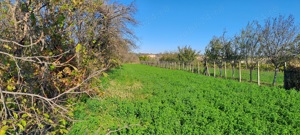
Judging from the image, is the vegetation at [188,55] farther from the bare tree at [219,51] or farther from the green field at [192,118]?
the green field at [192,118]

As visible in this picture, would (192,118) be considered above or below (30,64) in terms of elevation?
below

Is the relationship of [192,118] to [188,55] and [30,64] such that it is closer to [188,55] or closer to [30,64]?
[30,64]

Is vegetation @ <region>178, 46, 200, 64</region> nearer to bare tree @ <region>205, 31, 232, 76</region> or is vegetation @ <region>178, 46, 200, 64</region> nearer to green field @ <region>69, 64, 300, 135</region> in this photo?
bare tree @ <region>205, 31, 232, 76</region>

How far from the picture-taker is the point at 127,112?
679cm

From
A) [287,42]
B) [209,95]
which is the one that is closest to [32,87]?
[209,95]

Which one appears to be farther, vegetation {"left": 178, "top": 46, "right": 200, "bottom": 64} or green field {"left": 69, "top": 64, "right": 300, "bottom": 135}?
vegetation {"left": 178, "top": 46, "right": 200, "bottom": 64}

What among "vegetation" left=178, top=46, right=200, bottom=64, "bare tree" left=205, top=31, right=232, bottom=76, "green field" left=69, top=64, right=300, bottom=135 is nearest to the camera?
"green field" left=69, top=64, right=300, bottom=135

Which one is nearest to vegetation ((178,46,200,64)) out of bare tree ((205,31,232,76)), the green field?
bare tree ((205,31,232,76))

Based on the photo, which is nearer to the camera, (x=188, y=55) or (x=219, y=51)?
(x=219, y=51)

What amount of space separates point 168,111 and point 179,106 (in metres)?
0.85

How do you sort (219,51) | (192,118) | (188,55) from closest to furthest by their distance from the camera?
1. (192,118)
2. (219,51)
3. (188,55)

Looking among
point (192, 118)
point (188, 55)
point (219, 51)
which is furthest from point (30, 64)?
point (188, 55)

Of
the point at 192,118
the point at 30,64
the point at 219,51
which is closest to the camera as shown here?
the point at 30,64

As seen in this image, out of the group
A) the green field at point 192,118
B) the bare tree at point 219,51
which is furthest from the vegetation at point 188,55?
the green field at point 192,118
